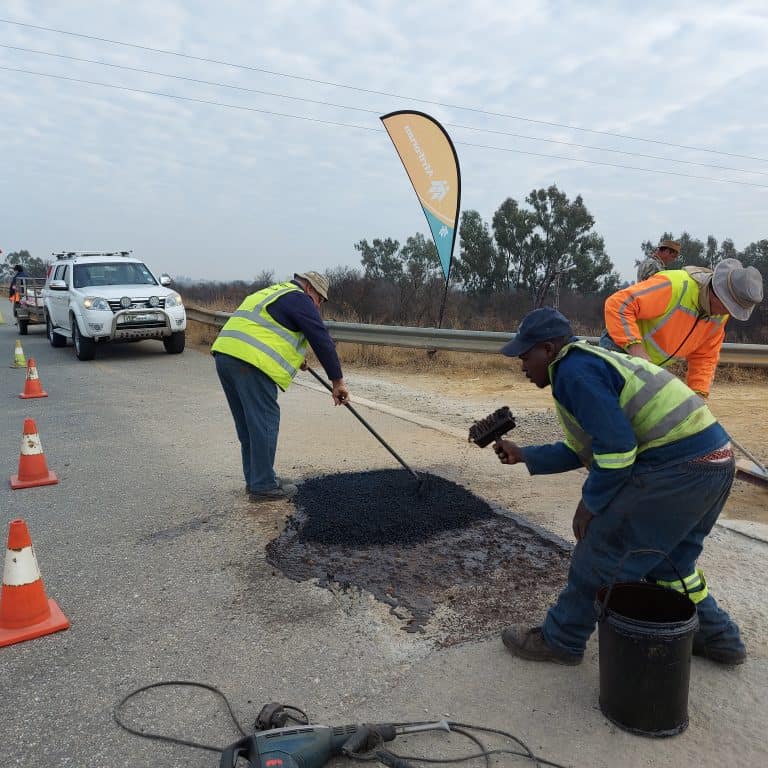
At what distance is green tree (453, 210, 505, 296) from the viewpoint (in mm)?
25156

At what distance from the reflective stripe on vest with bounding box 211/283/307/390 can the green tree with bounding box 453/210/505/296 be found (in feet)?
67.5

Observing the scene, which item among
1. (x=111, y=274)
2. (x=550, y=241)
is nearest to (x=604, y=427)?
(x=111, y=274)

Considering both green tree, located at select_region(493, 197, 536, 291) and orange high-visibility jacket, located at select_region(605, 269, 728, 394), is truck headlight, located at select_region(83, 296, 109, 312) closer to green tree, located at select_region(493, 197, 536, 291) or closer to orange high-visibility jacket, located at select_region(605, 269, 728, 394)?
orange high-visibility jacket, located at select_region(605, 269, 728, 394)

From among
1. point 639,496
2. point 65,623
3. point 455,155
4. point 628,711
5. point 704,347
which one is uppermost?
point 455,155

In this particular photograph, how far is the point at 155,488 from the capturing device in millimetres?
5402

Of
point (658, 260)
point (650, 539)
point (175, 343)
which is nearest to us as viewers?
point (650, 539)

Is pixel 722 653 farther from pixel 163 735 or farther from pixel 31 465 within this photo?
pixel 31 465

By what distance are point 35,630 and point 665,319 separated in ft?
13.7

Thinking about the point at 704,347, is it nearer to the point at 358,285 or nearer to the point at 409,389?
the point at 409,389

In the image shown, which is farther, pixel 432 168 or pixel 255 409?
pixel 432 168

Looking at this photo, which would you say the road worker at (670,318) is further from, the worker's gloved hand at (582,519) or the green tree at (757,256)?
the green tree at (757,256)

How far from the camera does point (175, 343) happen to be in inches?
513

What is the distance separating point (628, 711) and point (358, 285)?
623 inches

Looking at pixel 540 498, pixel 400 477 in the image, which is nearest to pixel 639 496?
pixel 540 498
